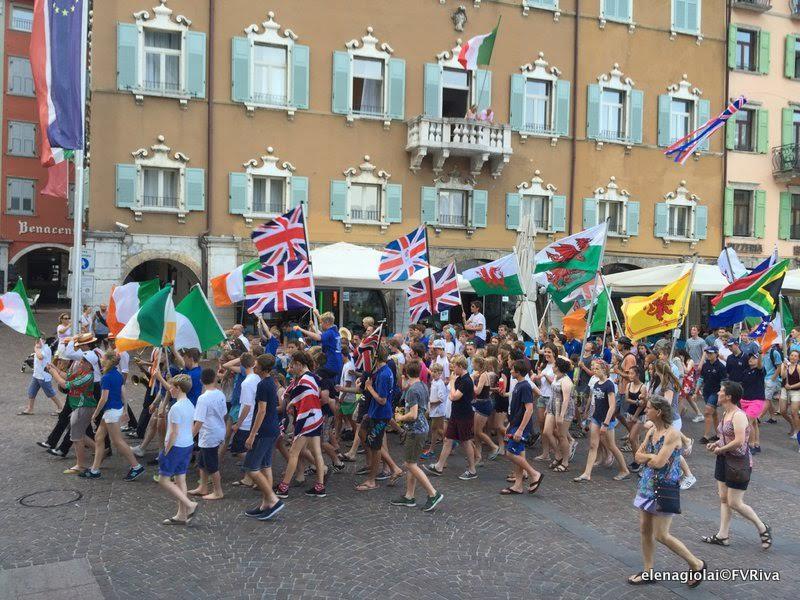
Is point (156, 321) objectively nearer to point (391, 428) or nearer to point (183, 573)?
point (183, 573)

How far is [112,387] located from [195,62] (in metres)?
15.1

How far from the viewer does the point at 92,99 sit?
20453 millimetres

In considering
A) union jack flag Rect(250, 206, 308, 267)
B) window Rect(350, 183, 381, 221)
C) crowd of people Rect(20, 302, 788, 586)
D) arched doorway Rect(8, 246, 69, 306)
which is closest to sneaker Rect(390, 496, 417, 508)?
crowd of people Rect(20, 302, 788, 586)

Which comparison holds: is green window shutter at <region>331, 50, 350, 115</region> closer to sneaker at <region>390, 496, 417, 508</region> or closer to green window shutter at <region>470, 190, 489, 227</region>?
green window shutter at <region>470, 190, 489, 227</region>

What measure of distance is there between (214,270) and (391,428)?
10896 mm

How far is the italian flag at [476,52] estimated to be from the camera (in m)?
20.1

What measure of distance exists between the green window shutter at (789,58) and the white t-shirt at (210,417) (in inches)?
1130

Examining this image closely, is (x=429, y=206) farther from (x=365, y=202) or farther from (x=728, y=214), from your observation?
(x=728, y=214)

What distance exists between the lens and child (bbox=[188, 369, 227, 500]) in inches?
309

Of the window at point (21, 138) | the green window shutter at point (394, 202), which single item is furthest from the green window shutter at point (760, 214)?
the window at point (21, 138)

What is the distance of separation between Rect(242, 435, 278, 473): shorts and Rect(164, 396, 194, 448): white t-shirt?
2.16 feet

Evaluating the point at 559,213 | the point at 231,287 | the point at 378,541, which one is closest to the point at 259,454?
the point at 378,541

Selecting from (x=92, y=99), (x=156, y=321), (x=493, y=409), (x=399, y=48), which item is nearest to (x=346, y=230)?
(x=399, y=48)

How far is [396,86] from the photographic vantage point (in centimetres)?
2316
